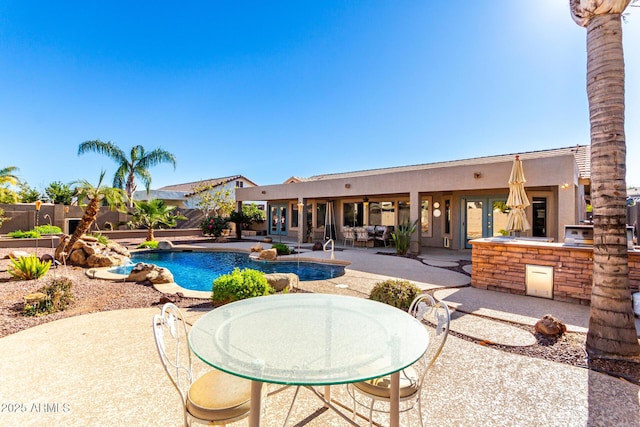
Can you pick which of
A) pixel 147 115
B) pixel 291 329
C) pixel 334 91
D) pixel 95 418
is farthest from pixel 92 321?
pixel 147 115

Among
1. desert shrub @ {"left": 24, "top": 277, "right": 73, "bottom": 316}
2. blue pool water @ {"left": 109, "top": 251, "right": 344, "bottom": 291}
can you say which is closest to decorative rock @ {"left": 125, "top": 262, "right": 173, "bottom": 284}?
blue pool water @ {"left": 109, "top": 251, "right": 344, "bottom": 291}

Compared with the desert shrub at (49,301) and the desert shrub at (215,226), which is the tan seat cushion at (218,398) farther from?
the desert shrub at (215,226)

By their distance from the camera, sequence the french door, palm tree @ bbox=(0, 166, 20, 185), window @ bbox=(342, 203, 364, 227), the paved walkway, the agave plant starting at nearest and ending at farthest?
the paved walkway < the agave plant < the french door < palm tree @ bbox=(0, 166, 20, 185) < window @ bbox=(342, 203, 364, 227)

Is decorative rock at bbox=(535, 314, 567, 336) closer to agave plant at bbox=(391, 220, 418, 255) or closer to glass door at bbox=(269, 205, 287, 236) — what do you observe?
agave plant at bbox=(391, 220, 418, 255)

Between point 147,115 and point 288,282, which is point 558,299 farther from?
point 147,115

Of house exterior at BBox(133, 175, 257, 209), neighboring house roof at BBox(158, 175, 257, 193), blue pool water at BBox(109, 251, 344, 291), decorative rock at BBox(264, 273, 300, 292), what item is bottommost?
blue pool water at BBox(109, 251, 344, 291)

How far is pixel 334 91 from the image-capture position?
13.8 metres

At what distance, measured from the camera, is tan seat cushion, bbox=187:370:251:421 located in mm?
1661

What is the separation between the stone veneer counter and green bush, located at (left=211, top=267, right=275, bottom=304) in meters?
4.90

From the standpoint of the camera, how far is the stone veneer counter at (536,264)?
16.8 ft

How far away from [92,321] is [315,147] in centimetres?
1962

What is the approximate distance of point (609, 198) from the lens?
3246 mm

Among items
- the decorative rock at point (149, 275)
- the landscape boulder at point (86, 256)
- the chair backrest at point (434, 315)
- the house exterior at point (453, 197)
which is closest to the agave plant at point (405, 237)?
the house exterior at point (453, 197)

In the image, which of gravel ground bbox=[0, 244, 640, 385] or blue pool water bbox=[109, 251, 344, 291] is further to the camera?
blue pool water bbox=[109, 251, 344, 291]
